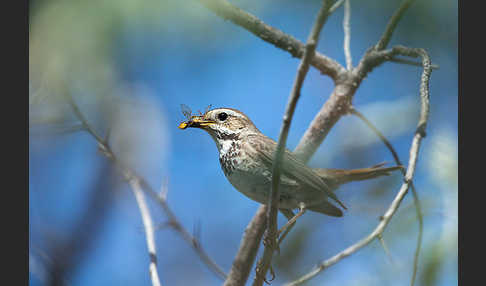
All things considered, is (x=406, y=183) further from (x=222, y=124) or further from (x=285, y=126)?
(x=222, y=124)

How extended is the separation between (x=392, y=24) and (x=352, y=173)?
1.47m


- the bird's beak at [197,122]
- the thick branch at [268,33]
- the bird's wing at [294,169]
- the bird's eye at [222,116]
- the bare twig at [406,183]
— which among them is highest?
the thick branch at [268,33]

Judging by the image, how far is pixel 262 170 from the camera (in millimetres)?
4195

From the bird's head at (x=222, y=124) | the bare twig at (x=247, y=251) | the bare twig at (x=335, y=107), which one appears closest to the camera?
the bird's head at (x=222, y=124)

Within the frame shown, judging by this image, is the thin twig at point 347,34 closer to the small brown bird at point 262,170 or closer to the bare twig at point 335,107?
the bare twig at point 335,107

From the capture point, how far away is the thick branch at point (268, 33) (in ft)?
15.4

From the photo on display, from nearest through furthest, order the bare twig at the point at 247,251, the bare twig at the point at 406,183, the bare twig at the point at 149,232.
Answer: the bare twig at the point at 406,183 → the bare twig at the point at 149,232 → the bare twig at the point at 247,251

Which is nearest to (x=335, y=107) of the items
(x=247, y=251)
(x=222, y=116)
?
(x=222, y=116)

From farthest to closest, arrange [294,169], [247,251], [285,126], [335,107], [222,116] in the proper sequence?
1. [335,107]
2. [247,251]
3. [222,116]
4. [294,169]
5. [285,126]

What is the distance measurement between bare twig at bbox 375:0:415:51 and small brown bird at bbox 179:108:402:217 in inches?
50.6

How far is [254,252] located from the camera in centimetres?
487

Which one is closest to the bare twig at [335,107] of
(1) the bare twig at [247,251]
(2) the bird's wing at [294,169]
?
(2) the bird's wing at [294,169]

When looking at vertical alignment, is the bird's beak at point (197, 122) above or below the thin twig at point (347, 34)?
below

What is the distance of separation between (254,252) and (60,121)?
237cm
